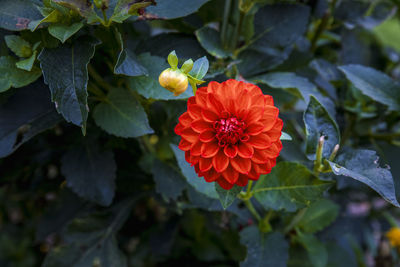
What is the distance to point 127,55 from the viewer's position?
500 mm

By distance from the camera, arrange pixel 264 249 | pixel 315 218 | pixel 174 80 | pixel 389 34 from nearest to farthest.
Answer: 1. pixel 174 80
2. pixel 264 249
3. pixel 315 218
4. pixel 389 34

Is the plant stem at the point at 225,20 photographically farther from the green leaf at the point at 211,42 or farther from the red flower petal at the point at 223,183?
the red flower petal at the point at 223,183

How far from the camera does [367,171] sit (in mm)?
501

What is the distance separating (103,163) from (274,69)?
386 millimetres

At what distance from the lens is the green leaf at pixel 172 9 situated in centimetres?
56

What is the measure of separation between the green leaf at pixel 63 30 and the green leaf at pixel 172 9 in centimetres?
11

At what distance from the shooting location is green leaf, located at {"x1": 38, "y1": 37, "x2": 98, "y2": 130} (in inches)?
18.5

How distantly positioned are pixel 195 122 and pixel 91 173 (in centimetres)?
32

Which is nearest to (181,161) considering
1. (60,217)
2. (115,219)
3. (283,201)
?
(283,201)

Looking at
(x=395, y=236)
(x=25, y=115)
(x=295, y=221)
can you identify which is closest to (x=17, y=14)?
(x=25, y=115)

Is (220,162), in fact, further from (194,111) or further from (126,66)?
(126,66)

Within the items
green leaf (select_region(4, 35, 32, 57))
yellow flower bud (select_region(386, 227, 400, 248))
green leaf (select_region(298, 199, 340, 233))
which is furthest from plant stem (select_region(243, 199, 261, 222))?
yellow flower bud (select_region(386, 227, 400, 248))

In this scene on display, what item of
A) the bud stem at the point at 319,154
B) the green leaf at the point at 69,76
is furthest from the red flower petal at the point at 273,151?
the green leaf at the point at 69,76

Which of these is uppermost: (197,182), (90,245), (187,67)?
(187,67)
